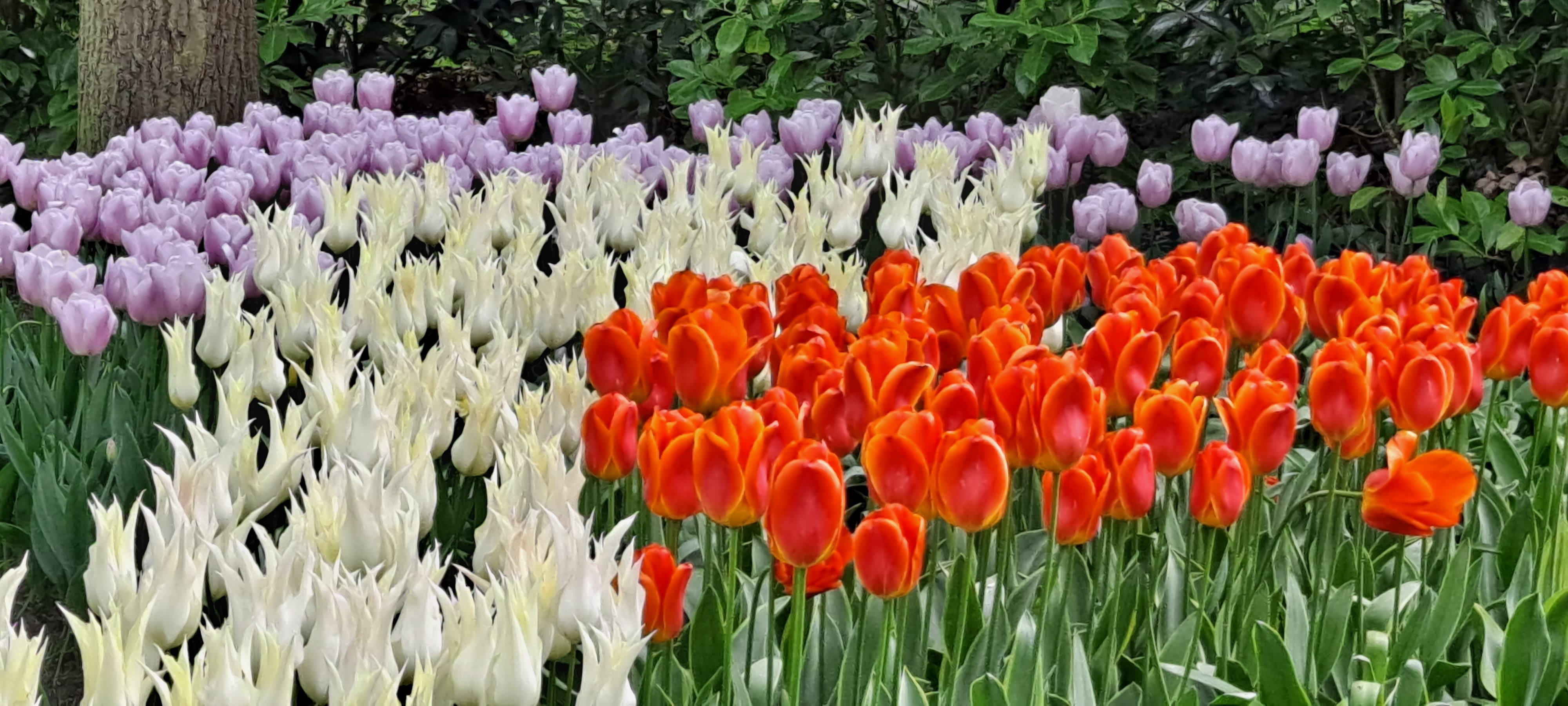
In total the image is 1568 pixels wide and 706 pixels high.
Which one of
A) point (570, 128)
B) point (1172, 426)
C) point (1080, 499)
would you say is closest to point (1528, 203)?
point (570, 128)

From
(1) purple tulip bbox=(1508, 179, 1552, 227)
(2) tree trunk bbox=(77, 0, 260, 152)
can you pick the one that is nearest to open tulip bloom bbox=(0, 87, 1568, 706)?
(1) purple tulip bbox=(1508, 179, 1552, 227)

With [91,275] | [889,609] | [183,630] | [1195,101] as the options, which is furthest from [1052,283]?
[1195,101]

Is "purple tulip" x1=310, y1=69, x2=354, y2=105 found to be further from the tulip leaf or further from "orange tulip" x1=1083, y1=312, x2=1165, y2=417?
the tulip leaf

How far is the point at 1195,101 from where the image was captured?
4922 mm

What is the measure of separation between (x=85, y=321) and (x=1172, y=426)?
5.57 feet

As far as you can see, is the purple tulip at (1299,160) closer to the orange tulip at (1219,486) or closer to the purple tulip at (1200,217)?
the purple tulip at (1200,217)

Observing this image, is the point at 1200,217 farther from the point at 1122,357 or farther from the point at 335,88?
the point at 335,88

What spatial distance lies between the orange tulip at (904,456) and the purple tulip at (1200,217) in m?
2.26

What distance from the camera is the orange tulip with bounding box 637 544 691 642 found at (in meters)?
1.41

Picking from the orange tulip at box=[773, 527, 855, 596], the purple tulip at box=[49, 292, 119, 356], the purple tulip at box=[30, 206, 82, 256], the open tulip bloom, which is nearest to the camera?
the open tulip bloom

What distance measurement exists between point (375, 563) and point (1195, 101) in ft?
13.3

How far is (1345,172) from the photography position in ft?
12.1

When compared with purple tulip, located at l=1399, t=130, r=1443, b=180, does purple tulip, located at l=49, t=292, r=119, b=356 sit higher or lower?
higher

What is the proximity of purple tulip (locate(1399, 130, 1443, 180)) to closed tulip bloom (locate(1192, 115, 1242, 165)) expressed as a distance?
0.40m
